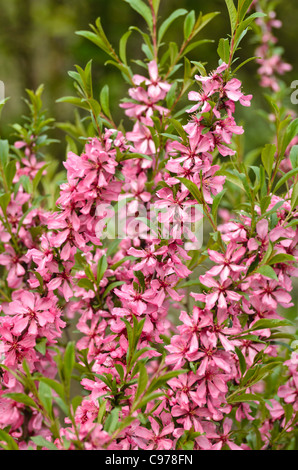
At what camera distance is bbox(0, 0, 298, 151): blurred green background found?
13.0 feet

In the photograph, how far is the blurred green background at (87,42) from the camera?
396 cm

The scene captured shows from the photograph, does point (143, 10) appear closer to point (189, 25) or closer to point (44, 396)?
point (189, 25)

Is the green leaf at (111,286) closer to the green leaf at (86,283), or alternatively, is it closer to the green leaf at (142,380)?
the green leaf at (86,283)

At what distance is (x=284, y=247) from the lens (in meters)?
1.03

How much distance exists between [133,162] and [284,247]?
44 cm

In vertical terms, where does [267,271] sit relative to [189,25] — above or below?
below

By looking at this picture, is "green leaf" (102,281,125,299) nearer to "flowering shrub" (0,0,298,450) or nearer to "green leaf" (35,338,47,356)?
"flowering shrub" (0,0,298,450)

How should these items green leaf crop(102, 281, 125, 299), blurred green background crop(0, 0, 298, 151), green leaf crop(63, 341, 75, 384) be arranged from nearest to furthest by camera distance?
1. green leaf crop(63, 341, 75, 384)
2. green leaf crop(102, 281, 125, 299)
3. blurred green background crop(0, 0, 298, 151)

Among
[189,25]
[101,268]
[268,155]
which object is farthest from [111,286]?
[189,25]

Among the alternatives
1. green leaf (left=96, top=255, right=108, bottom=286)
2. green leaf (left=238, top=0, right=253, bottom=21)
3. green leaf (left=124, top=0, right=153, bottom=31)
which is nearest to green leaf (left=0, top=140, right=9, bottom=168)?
green leaf (left=96, top=255, right=108, bottom=286)

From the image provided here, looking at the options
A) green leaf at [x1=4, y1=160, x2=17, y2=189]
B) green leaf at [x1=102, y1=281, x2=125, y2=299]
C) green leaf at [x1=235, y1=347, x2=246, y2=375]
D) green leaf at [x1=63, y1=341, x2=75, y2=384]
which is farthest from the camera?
green leaf at [x1=4, y1=160, x2=17, y2=189]

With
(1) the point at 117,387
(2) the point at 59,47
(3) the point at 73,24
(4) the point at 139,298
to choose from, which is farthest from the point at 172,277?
(2) the point at 59,47

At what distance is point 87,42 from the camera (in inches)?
155
